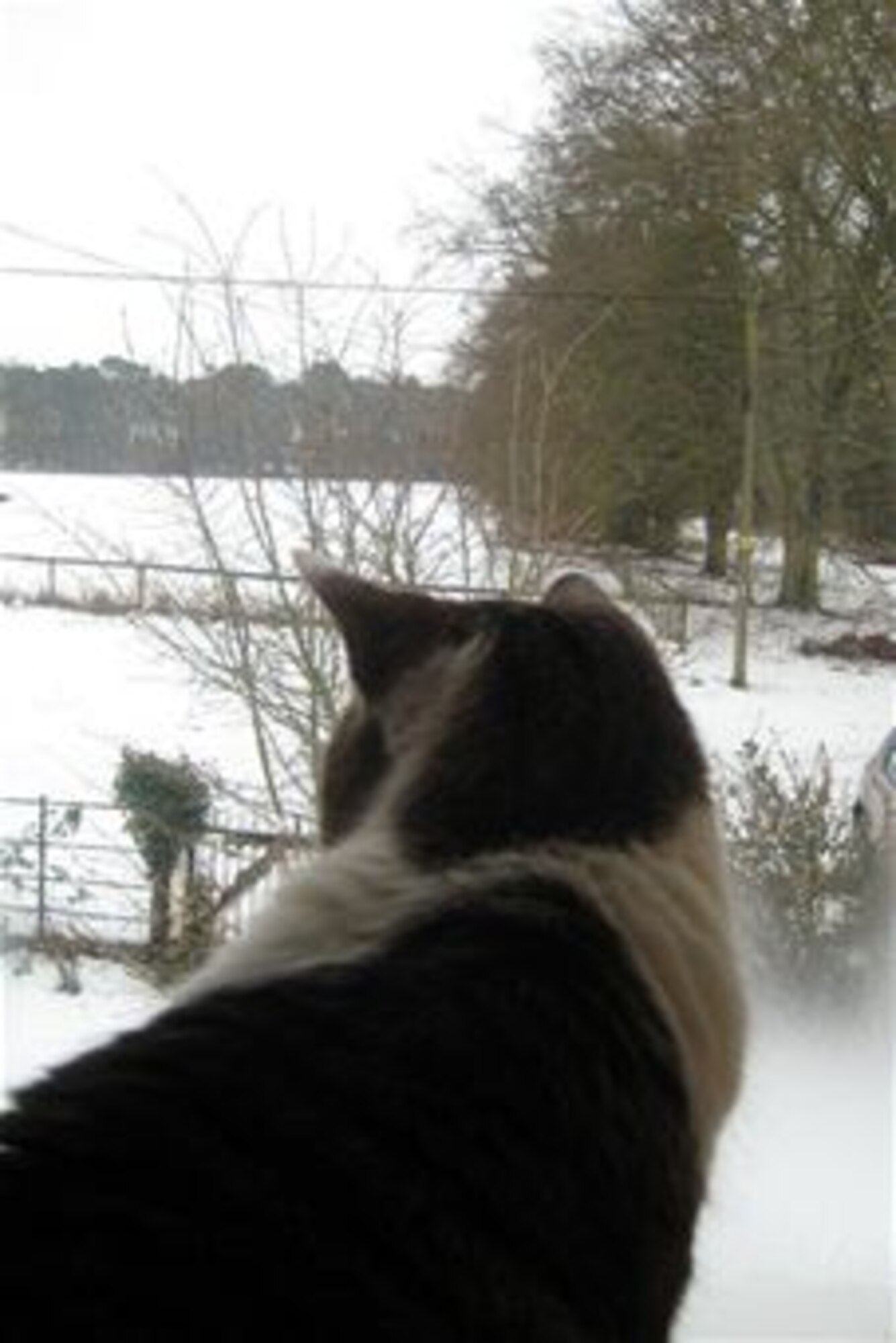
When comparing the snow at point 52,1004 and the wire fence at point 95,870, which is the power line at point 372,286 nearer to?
the wire fence at point 95,870

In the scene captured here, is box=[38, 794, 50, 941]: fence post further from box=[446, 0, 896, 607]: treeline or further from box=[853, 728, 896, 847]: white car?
box=[853, 728, 896, 847]: white car

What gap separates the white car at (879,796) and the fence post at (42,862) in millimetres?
800

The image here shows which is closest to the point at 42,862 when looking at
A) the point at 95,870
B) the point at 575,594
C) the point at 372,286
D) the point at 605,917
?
the point at 95,870

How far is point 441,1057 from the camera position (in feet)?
1.73

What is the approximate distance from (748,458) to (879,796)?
0.46 metres

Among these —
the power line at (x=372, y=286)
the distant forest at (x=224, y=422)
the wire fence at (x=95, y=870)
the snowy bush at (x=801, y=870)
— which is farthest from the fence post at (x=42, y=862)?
the snowy bush at (x=801, y=870)

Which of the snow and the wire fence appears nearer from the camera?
the snow

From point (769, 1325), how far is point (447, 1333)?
111 cm

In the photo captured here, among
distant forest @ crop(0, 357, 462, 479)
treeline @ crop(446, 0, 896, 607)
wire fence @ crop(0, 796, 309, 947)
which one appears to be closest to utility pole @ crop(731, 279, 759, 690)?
treeline @ crop(446, 0, 896, 607)

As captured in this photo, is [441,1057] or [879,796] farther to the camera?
[879,796]

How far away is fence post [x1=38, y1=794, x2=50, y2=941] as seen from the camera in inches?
60.6

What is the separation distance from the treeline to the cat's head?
62cm

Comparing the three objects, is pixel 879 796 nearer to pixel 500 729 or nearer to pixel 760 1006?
pixel 760 1006

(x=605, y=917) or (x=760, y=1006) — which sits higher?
(x=605, y=917)
